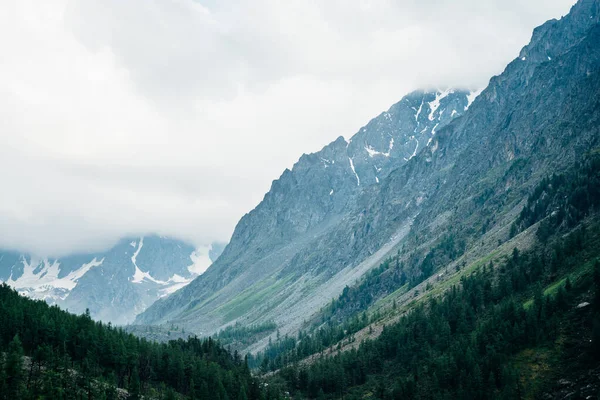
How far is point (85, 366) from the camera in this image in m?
119

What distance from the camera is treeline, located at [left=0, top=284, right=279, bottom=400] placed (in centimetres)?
10062

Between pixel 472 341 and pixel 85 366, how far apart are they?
99.1m

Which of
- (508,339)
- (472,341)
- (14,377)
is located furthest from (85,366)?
(508,339)

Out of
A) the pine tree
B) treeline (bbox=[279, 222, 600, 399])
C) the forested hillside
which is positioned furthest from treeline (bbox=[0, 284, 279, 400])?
the forested hillside

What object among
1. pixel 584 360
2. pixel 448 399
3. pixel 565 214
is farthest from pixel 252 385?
pixel 565 214

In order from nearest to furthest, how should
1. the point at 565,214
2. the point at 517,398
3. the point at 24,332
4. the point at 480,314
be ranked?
1. the point at 517,398
2. the point at 24,332
3. the point at 480,314
4. the point at 565,214

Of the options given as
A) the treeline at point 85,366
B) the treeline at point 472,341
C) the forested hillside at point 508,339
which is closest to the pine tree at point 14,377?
the treeline at point 85,366

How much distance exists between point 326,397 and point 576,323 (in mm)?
74289

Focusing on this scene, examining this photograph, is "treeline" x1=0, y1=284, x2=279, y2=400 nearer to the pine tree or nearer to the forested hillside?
the pine tree

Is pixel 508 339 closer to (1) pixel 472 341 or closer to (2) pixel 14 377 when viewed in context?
(1) pixel 472 341

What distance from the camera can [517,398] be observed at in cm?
10744

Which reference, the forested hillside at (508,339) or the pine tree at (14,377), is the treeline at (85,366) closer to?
the pine tree at (14,377)

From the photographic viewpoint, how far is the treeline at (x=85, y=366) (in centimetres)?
10062

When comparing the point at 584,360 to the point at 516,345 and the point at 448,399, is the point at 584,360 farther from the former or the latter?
the point at 448,399
